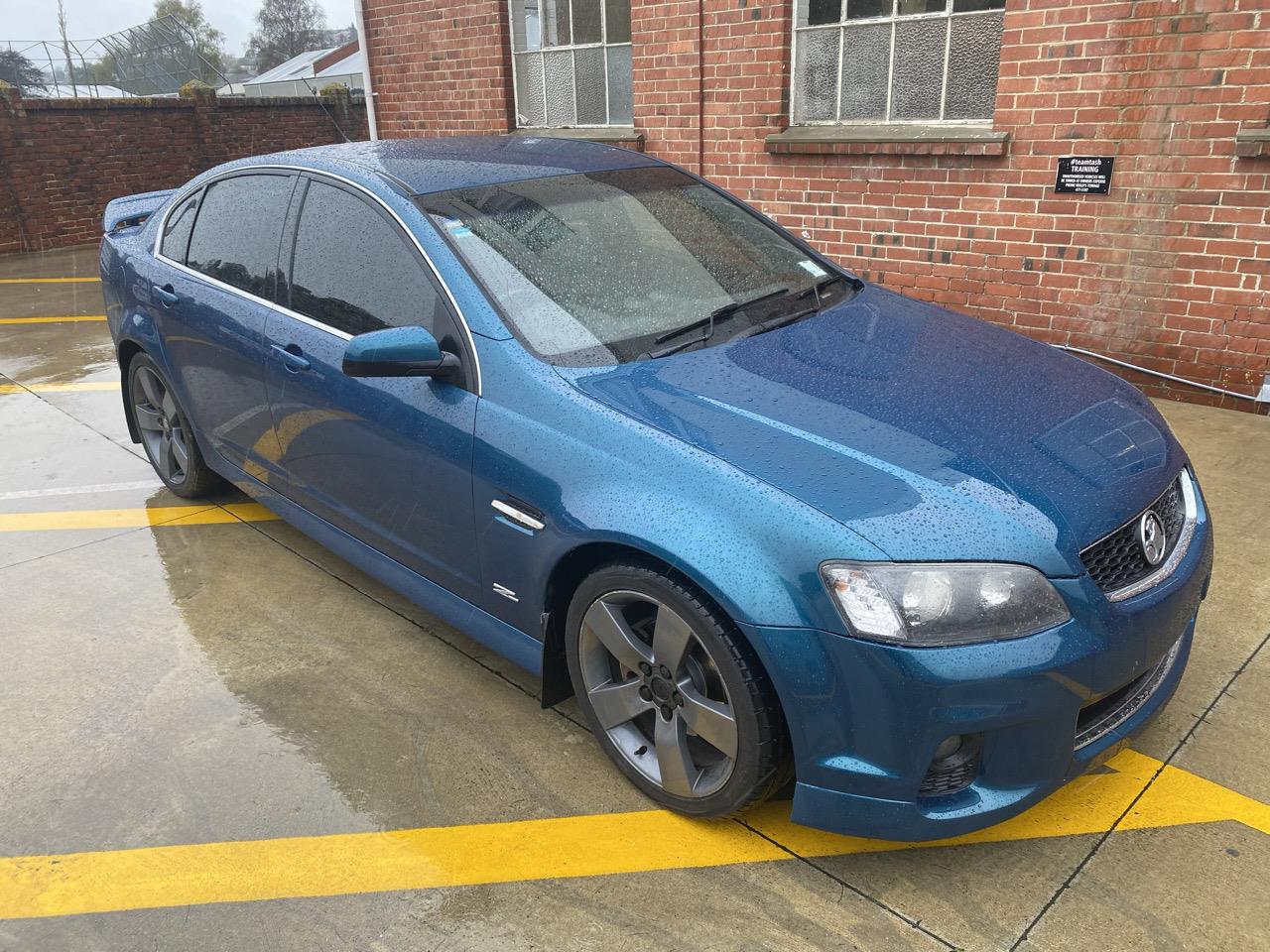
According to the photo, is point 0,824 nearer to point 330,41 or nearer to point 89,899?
point 89,899

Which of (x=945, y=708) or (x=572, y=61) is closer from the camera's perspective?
(x=945, y=708)

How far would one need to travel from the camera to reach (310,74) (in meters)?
45.6

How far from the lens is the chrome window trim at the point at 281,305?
112 inches

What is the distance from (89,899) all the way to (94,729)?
2.62 feet

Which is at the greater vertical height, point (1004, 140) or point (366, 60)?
point (366, 60)

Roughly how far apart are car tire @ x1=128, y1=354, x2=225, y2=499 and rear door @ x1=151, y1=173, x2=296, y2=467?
0.81 feet

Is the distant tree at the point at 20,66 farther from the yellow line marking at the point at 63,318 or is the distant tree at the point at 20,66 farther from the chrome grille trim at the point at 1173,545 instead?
the chrome grille trim at the point at 1173,545

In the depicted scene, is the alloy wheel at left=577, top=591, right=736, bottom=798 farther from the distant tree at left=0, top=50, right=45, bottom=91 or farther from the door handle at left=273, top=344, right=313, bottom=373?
the distant tree at left=0, top=50, right=45, bottom=91

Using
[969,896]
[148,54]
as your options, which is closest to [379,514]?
[969,896]

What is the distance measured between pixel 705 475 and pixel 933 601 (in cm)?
58

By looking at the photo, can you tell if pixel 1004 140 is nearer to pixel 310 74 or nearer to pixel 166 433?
pixel 166 433

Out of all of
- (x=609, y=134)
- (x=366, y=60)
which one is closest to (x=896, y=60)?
(x=609, y=134)

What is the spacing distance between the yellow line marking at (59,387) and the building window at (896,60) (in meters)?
5.19

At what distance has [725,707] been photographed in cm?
236
